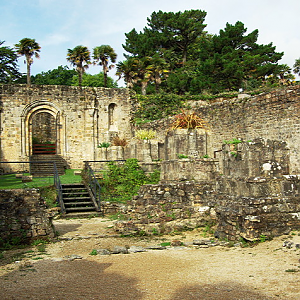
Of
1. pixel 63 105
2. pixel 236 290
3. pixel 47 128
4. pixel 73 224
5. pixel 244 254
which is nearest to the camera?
pixel 236 290

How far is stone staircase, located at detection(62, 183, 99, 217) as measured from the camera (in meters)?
12.1

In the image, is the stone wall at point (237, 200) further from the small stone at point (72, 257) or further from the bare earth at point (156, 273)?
the small stone at point (72, 257)

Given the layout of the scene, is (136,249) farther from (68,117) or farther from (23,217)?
(68,117)

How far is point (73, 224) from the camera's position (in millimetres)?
10359

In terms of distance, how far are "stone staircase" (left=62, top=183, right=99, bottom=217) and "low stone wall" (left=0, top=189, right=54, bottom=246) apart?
13.2 ft

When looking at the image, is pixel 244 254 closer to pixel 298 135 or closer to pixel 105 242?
pixel 105 242

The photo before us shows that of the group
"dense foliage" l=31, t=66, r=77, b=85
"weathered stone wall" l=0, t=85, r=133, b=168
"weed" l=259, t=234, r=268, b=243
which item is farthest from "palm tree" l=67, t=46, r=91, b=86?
"weed" l=259, t=234, r=268, b=243

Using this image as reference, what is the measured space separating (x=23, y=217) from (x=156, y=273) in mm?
3617

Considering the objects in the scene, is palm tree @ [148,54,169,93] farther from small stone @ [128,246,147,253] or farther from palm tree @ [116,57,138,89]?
small stone @ [128,246,147,253]

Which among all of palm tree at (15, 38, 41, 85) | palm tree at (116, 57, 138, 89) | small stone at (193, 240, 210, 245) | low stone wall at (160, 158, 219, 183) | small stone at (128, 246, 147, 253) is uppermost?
palm tree at (15, 38, 41, 85)

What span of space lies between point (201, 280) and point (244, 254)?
139cm

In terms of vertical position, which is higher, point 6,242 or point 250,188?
point 250,188

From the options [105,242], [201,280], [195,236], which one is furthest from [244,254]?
[105,242]

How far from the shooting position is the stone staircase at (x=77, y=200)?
12.1 m
